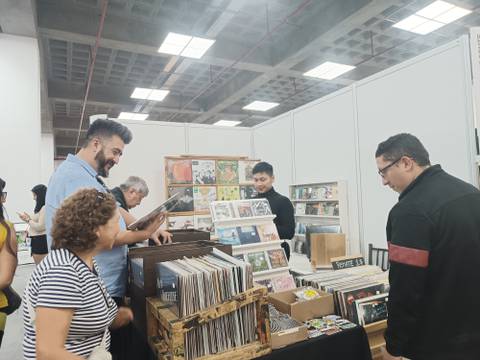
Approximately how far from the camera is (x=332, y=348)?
1531 mm

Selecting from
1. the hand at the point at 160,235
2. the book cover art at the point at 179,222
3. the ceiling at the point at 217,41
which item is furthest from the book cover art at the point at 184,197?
the hand at the point at 160,235

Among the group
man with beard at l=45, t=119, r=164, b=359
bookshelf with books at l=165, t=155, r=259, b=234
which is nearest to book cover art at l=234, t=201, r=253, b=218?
man with beard at l=45, t=119, r=164, b=359

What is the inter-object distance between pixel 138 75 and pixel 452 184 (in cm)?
709

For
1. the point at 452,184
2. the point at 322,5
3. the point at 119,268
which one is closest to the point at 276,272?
the point at 119,268

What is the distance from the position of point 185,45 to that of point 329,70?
291 cm

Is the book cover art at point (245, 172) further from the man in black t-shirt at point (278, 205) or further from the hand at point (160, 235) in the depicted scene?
the hand at point (160, 235)

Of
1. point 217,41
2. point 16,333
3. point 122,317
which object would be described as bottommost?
point 16,333

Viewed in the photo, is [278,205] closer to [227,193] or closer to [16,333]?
[227,193]

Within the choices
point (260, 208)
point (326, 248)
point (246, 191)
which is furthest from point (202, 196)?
point (260, 208)

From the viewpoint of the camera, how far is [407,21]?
4863mm

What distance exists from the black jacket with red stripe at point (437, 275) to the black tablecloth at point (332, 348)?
21 centimetres

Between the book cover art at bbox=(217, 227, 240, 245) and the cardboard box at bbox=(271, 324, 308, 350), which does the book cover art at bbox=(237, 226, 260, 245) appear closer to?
the book cover art at bbox=(217, 227, 240, 245)

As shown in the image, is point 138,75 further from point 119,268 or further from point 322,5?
point 119,268

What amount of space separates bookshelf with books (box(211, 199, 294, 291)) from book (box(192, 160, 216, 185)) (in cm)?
208
